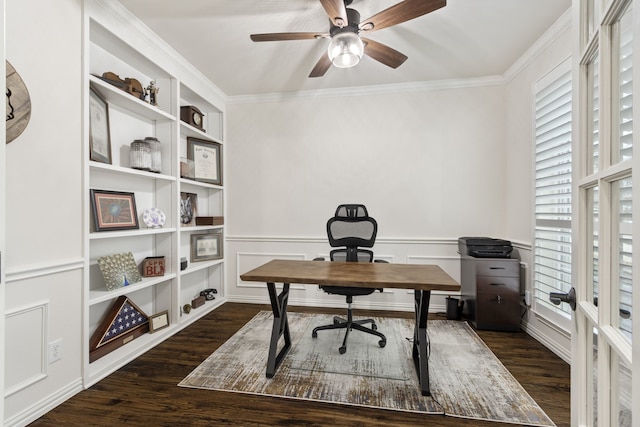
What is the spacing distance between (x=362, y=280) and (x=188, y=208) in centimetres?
241

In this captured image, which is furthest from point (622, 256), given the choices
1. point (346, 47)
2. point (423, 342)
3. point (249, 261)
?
point (249, 261)

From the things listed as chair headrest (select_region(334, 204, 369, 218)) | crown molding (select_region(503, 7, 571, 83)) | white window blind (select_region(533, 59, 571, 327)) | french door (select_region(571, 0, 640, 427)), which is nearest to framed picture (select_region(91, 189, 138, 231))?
chair headrest (select_region(334, 204, 369, 218))

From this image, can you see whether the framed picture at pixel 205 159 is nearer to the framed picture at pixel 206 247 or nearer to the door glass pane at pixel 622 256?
the framed picture at pixel 206 247

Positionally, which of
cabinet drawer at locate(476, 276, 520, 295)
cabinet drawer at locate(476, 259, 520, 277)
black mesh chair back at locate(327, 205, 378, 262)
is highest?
black mesh chair back at locate(327, 205, 378, 262)

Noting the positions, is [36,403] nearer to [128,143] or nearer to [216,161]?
[128,143]

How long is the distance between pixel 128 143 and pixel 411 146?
9.78 ft

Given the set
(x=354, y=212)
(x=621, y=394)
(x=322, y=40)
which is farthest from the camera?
(x=354, y=212)

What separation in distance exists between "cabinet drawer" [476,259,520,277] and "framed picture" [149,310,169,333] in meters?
3.06

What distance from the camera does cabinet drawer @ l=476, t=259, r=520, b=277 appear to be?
111 inches

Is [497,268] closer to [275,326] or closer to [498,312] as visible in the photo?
[498,312]

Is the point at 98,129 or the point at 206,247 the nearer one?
the point at 98,129

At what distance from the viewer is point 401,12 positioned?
1838 mm

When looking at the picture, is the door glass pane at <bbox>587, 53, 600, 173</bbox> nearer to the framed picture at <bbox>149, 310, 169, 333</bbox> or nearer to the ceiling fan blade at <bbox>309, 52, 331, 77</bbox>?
the ceiling fan blade at <bbox>309, 52, 331, 77</bbox>

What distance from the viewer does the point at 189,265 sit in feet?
10.7
